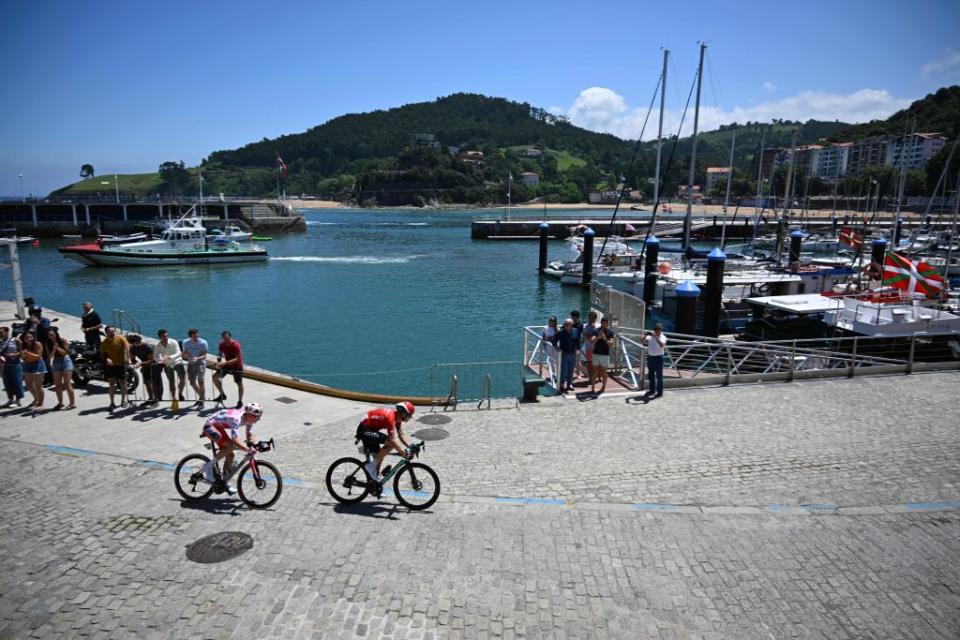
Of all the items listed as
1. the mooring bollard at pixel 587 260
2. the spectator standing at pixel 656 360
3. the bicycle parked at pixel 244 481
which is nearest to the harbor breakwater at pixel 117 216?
the mooring bollard at pixel 587 260

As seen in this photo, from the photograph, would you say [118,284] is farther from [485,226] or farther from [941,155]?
[941,155]

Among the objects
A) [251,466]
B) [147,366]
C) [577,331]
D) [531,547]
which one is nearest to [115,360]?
[147,366]

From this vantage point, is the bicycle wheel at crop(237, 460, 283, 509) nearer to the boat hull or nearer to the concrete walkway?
the concrete walkway

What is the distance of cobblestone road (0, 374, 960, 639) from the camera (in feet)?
19.6

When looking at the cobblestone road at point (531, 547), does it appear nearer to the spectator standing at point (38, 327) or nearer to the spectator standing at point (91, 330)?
the spectator standing at point (38, 327)

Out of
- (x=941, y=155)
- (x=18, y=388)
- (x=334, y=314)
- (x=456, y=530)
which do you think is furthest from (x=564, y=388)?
(x=941, y=155)

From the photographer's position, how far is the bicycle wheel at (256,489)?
813 centimetres

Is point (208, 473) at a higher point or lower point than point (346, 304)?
higher

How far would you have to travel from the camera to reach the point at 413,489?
8266 mm

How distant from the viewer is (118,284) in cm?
5097

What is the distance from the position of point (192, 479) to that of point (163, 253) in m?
58.7

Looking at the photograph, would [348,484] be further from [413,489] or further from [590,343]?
[590,343]

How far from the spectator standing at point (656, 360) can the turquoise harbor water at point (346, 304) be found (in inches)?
302

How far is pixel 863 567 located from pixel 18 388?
1433 cm
